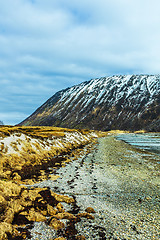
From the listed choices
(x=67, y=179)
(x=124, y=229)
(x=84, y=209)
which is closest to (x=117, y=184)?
(x=67, y=179)

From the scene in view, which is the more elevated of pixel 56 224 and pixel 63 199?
pixel 56 224

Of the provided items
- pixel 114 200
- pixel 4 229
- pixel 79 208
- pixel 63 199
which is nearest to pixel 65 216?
pixel 79 208

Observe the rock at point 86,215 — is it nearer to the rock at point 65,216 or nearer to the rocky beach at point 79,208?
the rocky beach at point 79,208

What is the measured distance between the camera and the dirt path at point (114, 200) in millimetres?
8047

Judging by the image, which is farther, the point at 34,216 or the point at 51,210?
the point at 51,210

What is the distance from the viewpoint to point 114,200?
1196 centimetres

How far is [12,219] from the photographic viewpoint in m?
8.19

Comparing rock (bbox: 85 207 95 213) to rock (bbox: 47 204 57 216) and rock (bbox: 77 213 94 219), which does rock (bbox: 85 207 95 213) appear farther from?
rock (bbox: 47 204 57 216)

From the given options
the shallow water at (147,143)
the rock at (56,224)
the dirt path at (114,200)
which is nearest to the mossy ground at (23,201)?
the rock at (56,224)

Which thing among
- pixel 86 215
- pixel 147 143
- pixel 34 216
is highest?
pixel 34 216

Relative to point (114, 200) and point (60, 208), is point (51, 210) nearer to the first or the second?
point (60, 208)

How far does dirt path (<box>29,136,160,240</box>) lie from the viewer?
8047 mm

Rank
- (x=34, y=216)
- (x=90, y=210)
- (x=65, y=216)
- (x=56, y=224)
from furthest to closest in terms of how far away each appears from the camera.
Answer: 1. (x=90, y=210)
2. (x=65, y=216)
3. (x=34, y=216)
4. (x=56, y=224)

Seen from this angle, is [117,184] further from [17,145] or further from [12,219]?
[17,145]
